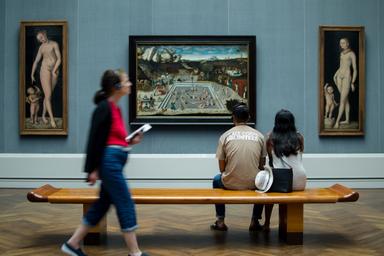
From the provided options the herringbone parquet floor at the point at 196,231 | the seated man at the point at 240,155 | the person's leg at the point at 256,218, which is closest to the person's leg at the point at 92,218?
the herringbone parquet floor at the point at 196,231

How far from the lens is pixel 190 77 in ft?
35.1

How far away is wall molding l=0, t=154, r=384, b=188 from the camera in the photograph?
35.0 ft

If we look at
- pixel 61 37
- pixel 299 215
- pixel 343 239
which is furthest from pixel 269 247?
pixel 61 37

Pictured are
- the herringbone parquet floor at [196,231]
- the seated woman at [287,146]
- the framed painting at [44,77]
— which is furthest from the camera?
the framed painting at [44,77]

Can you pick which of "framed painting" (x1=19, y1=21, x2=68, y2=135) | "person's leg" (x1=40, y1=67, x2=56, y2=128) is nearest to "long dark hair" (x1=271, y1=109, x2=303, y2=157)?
"framed painting" (x1=19, y1=21, x2=68, y2=135)

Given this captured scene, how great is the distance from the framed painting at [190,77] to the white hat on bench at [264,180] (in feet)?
15.2

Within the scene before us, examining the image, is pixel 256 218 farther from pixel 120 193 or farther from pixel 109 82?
pixel 109 82

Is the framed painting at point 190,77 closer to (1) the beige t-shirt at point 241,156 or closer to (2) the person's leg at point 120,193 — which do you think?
→ (1) the beige t-shirt at point 241,156

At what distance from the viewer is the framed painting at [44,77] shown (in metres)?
10.8

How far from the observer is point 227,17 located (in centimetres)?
1088

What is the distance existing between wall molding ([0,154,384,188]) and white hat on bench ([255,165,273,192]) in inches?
182

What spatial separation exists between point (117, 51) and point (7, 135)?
265 centimetres

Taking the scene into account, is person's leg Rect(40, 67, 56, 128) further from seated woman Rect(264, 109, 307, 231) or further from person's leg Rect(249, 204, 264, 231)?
seated woman Rect(264, 109, 307, 231)

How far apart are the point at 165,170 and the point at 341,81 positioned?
12.2 feet
